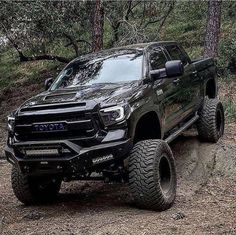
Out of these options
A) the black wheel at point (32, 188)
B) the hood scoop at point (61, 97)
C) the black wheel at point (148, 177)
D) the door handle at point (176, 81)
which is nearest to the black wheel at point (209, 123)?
the door handle at point (176, 81)

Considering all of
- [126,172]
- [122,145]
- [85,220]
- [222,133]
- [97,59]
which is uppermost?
[97,59]

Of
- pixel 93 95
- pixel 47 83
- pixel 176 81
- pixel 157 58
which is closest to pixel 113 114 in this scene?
pixel 93 95

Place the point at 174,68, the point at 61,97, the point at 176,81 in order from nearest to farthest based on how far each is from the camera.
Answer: the point at 61,97, the point at 174,68, the point at 176,81

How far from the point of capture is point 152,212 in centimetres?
629

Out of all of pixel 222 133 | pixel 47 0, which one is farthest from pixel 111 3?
pixel 222 133

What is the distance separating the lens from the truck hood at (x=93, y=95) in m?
6.29

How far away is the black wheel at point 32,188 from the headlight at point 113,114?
1.43m

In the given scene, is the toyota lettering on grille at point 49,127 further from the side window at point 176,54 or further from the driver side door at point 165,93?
the side window at point 176,54

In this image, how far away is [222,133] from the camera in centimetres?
981

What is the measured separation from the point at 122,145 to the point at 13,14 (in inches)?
311

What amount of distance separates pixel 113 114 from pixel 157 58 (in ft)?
7.15

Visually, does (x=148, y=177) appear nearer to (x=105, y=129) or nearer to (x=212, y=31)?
(x=105, y=129)

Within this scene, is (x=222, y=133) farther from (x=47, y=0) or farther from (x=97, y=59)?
(x=47, y=0)

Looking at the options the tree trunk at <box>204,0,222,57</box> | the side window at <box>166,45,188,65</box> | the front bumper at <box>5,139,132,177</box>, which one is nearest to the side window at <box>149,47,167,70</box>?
the side window at <box>166,45,188,65</box>
